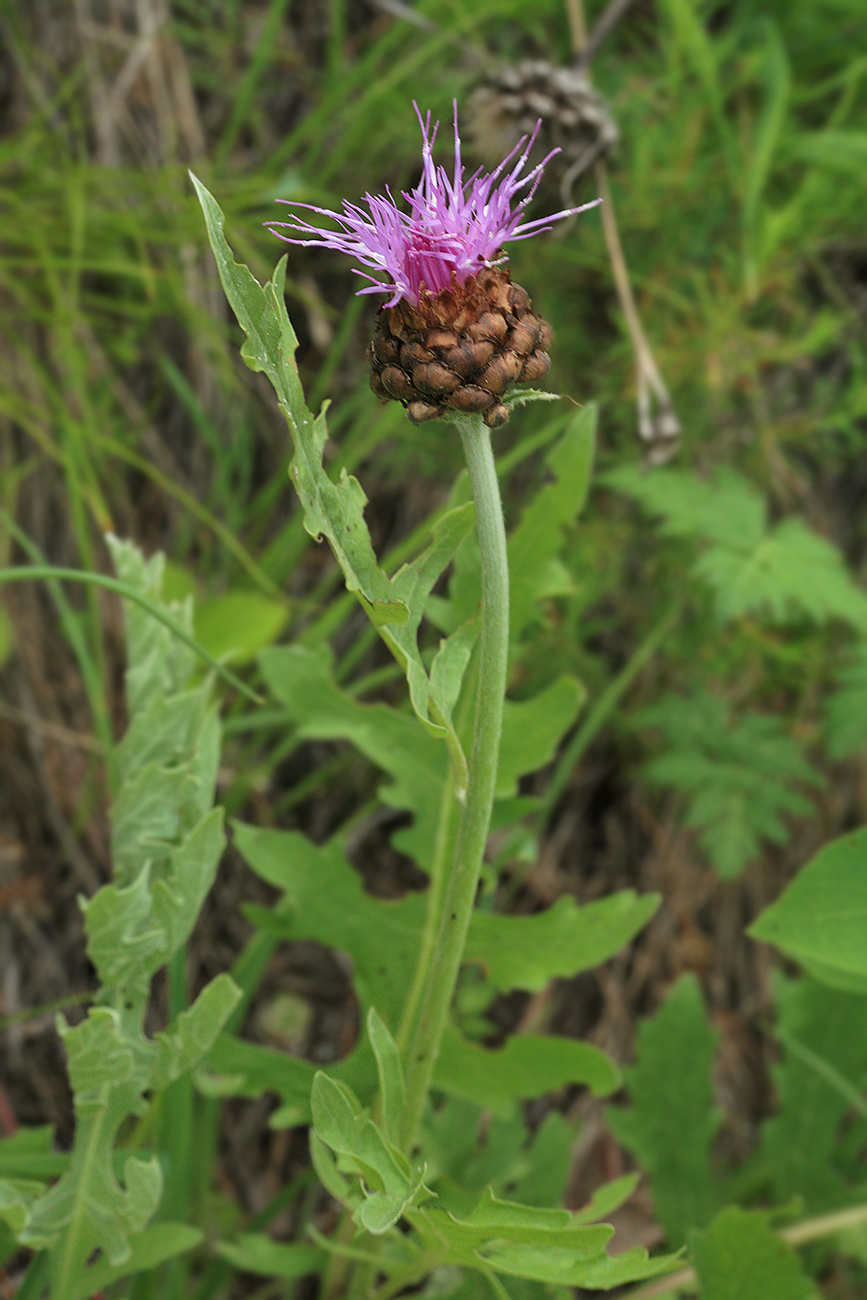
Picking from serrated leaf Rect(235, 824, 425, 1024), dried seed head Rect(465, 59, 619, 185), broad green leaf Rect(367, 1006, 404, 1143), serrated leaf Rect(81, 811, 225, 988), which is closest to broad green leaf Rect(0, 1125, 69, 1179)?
serrated leaf Rect(81, 811, 225, 988)

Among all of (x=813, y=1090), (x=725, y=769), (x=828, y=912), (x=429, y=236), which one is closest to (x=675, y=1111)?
(x=813, y=1090)

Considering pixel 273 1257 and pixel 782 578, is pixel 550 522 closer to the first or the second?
pixel 782 578

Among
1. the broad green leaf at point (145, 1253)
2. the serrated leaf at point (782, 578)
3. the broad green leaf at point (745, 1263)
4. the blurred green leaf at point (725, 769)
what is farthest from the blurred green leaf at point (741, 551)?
the broad green leaf at point (145, 1253)

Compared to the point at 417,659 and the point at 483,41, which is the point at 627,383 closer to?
the point at 483,41

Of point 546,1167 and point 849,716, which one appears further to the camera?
point 849,716

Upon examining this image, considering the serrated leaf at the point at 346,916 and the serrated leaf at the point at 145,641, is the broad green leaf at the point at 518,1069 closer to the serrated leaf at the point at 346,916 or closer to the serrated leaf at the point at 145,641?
the serrated leaf at the point at 346,916

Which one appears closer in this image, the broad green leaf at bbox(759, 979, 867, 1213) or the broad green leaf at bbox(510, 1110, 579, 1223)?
the broad green leaf at bbox(510, 1110, 579, 1223)

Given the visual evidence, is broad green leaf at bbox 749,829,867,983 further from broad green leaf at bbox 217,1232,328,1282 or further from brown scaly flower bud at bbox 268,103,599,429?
broad green leaf at bbox 217,1232,328,1282
